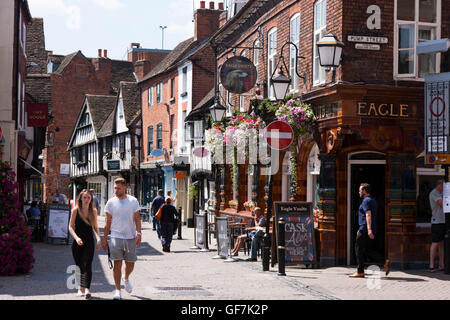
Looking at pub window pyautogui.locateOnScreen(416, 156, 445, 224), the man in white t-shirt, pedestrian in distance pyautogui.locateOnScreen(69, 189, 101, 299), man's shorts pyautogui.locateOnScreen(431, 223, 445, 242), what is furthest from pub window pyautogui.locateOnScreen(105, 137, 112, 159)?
the man in white t-shirt

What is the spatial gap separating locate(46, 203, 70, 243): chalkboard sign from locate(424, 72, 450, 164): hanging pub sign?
1282 centimetres

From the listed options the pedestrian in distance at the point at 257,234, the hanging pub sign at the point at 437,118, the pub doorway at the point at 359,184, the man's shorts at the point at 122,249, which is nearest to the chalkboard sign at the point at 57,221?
the pedestrian in distance at the point at 257,234

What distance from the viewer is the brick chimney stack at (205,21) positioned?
38.8 m

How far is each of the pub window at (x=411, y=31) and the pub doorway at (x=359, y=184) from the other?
2.10m

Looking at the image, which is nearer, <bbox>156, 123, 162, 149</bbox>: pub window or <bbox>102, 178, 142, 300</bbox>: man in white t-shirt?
<bbox>102, 178, 142, 300</bbox>: man in white t-shirt

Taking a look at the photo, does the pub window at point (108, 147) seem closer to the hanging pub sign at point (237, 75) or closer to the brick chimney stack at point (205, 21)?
the brick chimney stack at point (205, 21)

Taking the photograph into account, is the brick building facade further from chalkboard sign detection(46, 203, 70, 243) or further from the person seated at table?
chalkboard sign detection(46, 203, 70, 243)

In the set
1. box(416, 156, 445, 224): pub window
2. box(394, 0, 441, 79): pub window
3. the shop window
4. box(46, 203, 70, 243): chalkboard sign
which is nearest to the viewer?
box(394, 0, 441, 79): pub window

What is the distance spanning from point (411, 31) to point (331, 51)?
2158 millimetres

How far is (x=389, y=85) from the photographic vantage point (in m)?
15.8

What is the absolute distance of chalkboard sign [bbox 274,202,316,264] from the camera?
52.0 feet

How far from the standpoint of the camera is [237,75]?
21156mm

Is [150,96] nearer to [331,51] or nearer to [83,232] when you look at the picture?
[331,51]

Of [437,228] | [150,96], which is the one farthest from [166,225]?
[150,96]
